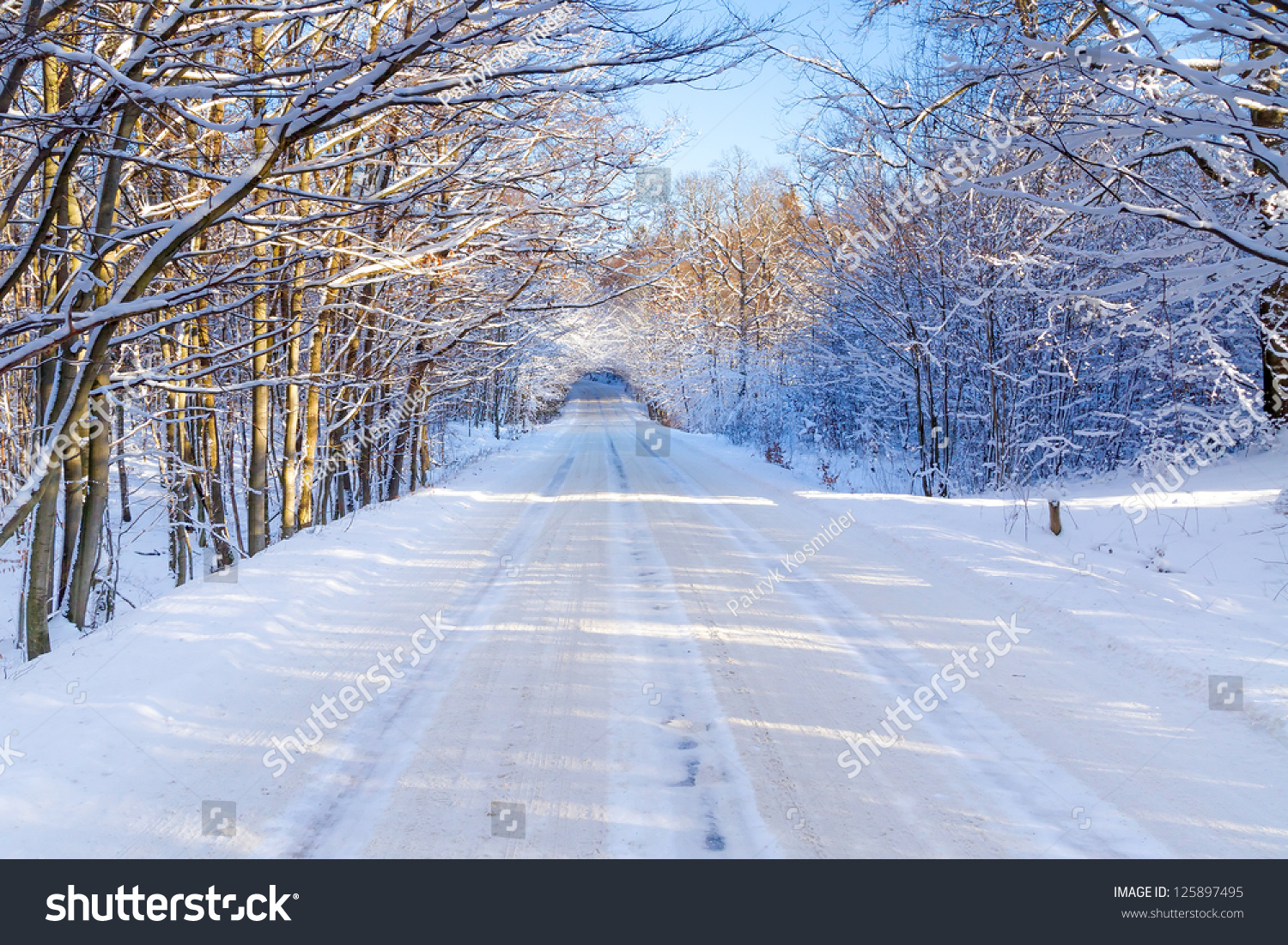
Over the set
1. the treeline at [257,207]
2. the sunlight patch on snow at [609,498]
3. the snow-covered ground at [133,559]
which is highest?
the treeline at [257,207]

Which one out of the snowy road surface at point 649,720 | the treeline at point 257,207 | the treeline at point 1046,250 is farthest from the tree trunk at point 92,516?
the treeline at point 1046,250

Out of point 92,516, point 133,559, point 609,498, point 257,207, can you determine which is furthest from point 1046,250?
point 133,559

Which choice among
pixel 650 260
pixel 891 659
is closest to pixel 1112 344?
pixel 650 260

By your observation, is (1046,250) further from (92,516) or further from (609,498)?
(92,516)

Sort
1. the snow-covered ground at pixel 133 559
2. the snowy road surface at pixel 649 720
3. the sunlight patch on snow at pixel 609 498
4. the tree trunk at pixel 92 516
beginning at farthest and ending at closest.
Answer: the sunlight patch on snow at pixel 609 498 < the snow-covered ground at pixel 133 559 < the tree trunk at pixel 92 516 < the snowy road surface at pixel 649 720

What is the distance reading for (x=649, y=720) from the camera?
3.93 m

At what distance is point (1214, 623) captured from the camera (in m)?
5.10

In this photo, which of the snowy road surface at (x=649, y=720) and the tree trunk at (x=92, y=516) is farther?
the tree trunk at (x=92, y=516)

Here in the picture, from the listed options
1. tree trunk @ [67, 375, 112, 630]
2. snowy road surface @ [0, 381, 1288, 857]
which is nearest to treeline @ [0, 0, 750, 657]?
tree trunk @ [67, 375, 112, 630]

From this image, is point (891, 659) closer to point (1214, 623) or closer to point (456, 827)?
point (1214, 623)

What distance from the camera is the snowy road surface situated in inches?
116

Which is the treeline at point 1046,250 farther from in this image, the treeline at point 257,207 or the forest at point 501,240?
the treeline at point 257,207

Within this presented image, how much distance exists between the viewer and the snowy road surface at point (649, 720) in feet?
9.68

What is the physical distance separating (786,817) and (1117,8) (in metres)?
4.69
